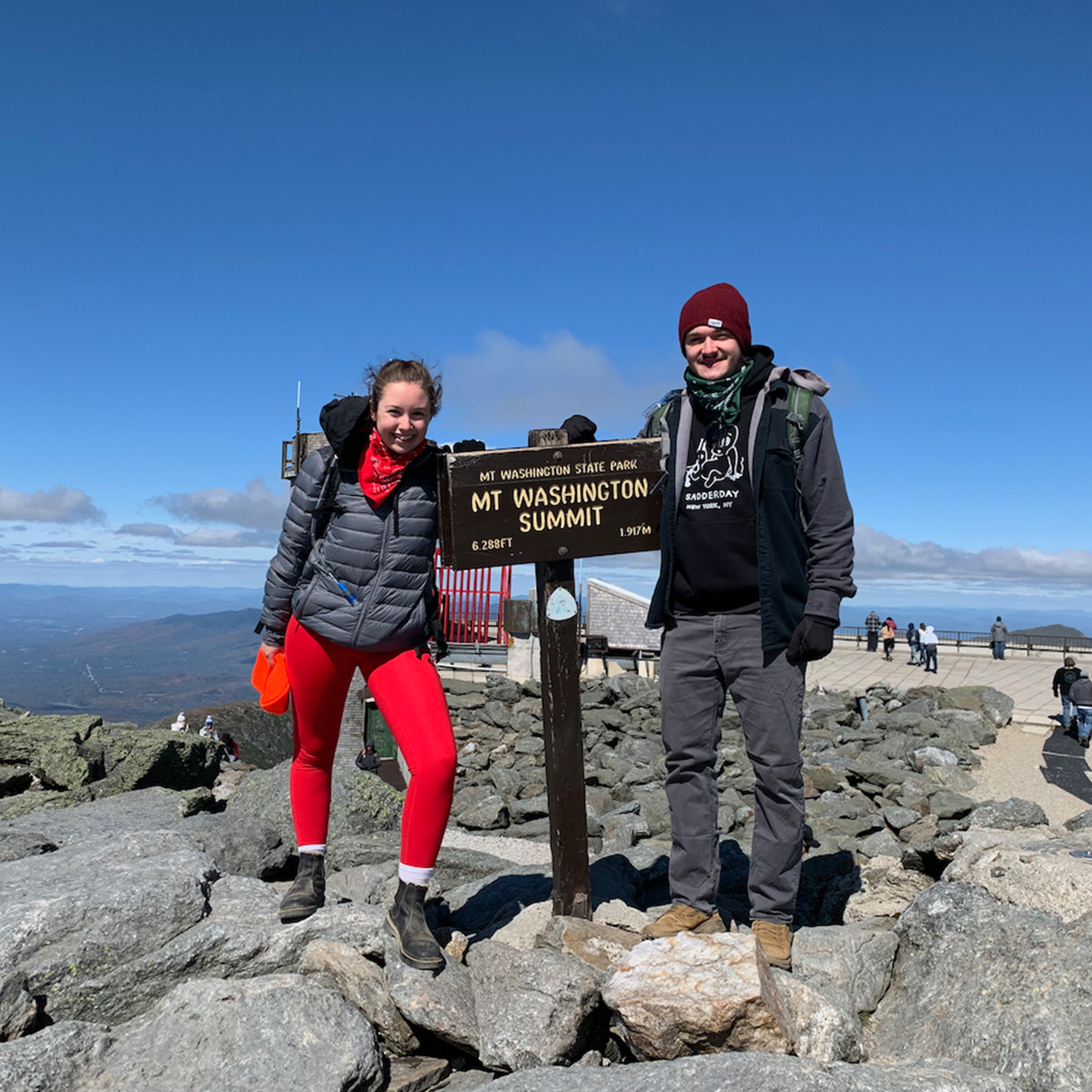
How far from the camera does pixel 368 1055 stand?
9.02 feet

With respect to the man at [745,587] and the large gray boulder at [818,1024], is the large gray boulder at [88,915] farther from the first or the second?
the large gray boulder at [818,1024]

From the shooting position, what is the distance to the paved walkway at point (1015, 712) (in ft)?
31.2

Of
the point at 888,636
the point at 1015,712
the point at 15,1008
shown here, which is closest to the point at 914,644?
the point at 888,636

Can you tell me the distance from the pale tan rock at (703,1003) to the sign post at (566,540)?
100 centimetres

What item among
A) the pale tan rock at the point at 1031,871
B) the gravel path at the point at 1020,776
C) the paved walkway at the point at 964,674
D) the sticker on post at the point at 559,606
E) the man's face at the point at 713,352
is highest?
the man's face at the point at 713,352

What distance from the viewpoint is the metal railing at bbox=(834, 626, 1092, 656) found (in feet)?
73.2

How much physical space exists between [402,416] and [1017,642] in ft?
81.2

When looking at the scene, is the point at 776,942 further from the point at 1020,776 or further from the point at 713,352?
the point at 1020,776

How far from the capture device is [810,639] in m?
3.31

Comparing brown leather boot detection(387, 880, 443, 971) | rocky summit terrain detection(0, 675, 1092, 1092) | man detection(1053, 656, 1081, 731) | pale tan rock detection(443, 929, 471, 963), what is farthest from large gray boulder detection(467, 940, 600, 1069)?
man detection(1053, 656, 1081, 731)

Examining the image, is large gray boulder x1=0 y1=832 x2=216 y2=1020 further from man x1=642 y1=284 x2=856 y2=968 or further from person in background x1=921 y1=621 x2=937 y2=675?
person in background x1=921 y1=621 x2=937 y2=675

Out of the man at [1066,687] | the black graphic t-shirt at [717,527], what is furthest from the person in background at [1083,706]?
the black graphic t-shirt at [717,527]

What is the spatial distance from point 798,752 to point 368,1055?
74.0 inches

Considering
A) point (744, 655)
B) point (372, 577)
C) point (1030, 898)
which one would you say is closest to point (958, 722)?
point (1030, 898)
